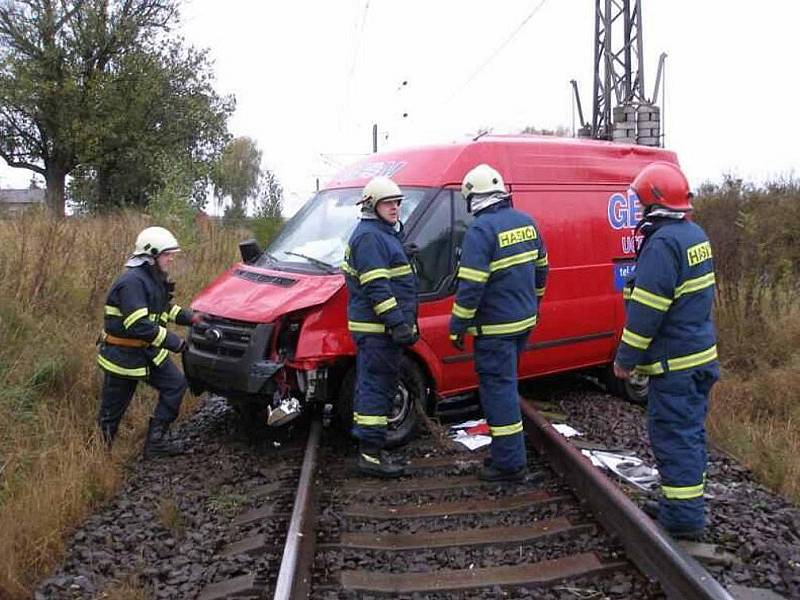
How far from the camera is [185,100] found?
3066 cm

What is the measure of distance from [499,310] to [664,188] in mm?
1323

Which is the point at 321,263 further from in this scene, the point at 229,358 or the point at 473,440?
the point at 473,440

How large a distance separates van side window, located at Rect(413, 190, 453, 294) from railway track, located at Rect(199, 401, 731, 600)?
1383 millimetres

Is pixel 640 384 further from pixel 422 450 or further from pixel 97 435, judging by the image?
pixel 97 435

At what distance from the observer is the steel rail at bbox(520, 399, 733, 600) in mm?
3266

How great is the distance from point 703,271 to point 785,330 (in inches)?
212

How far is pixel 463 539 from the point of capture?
408cm

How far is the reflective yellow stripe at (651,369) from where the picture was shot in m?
3.97

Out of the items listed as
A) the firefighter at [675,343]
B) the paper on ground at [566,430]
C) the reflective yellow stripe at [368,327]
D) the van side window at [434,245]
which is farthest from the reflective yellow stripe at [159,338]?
the firefighter at [675,343]

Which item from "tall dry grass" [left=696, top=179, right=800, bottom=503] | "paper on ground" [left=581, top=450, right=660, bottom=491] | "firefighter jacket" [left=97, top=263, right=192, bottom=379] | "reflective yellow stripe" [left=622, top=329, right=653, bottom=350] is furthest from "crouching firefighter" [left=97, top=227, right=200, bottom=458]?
"tall dry grass" [left=696, top=179, right=800, bottom=503]

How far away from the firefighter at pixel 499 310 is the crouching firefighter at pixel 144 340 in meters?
2.24

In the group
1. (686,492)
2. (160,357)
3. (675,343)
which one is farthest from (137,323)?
(686,492)

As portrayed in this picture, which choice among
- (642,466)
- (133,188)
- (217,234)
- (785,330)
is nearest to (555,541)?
(642,466)

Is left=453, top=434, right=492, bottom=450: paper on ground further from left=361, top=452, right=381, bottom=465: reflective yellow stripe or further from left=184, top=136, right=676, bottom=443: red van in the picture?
left=361, top=452, right=381, bottom=465: reflective yellow stripe
